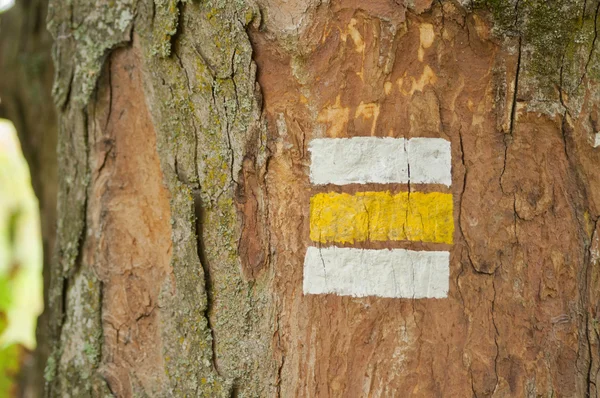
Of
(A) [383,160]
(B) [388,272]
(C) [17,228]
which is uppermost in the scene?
(A) [383,160]

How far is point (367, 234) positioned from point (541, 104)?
1.54ft

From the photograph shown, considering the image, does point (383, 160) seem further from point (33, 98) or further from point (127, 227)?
point (33, 98)

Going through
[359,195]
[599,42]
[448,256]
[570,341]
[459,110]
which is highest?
[599,42]

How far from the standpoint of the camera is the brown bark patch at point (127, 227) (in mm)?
1502

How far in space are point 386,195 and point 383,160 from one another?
0.08 metres

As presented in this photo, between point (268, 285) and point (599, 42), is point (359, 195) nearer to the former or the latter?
point (268, 285)

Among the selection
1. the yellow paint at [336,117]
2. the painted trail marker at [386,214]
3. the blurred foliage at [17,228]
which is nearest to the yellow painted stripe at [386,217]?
the painted trail marker at [386,214]

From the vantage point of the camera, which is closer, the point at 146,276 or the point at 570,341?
the point at 570,341

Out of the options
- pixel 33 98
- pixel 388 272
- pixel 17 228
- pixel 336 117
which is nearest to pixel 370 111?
pixel 336 117

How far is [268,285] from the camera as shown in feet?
4.59

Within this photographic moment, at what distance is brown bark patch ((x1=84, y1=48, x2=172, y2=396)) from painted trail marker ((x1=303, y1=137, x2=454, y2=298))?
41 centimetres

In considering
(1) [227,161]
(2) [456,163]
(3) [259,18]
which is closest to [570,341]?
(2) [456,163]

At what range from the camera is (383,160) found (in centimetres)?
135

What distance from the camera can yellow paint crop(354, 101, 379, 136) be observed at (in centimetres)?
134
